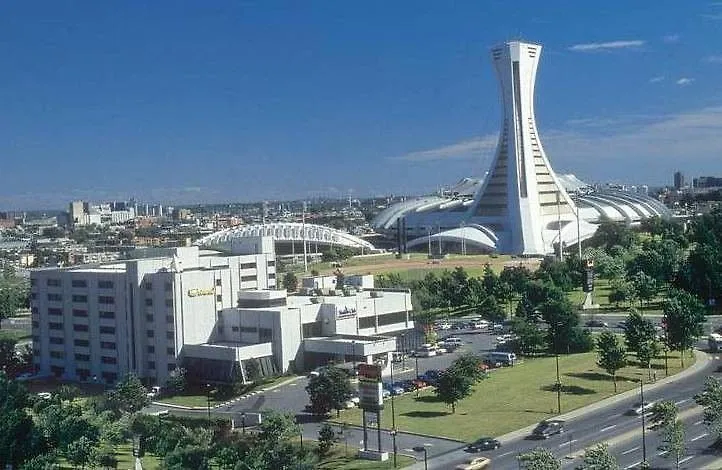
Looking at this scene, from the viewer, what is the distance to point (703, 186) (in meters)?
188

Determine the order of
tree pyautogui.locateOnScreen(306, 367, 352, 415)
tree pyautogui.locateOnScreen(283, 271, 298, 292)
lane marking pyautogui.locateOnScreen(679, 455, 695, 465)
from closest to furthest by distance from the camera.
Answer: lane marking pyautogui.locateOnScreen(679, 455, 695, 465), tree pyautogui.locateOnScreen(306, 367, 352, 415), tree pyautogui.locateOnScreen(283, 271, 298, 292)

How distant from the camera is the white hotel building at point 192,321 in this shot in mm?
31953

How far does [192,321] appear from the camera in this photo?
33.0 metres

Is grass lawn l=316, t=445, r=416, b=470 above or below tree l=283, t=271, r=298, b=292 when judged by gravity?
below

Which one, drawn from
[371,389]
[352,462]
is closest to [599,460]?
[352,462]

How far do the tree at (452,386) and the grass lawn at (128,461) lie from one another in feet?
25.9

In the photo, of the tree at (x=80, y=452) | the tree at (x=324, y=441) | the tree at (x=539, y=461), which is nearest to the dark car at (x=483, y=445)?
the tree at (x=324, y=441)

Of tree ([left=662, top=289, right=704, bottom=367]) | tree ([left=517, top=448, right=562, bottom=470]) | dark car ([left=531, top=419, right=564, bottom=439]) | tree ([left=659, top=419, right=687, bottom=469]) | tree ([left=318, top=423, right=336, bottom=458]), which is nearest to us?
tree ([left=517, top=448, right=562, bottom=470])

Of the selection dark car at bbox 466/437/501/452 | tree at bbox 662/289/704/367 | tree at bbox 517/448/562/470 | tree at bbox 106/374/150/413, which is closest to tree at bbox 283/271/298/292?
tree at bbox 106/374/150/413

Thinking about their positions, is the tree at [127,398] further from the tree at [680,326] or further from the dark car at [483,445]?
the tree at [680,326]

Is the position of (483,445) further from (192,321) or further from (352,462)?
(192,321)

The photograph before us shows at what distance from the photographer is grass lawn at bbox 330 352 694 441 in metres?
23.6

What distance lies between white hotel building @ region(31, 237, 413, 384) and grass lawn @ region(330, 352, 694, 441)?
498 cm

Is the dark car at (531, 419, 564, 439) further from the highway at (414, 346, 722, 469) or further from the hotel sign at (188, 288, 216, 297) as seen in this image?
the hotel sign at (188, 288, 216, 297)
